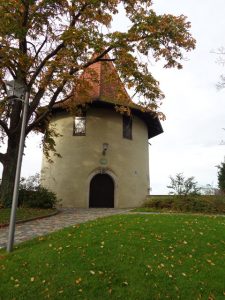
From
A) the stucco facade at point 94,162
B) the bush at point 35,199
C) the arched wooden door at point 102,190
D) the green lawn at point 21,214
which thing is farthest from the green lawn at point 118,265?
the arched wooden door at point 102,190

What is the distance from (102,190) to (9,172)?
22.3ft

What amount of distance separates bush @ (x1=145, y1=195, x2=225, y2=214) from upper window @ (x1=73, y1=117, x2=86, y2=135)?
24.3ft

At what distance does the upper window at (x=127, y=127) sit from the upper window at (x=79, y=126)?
9.06ft

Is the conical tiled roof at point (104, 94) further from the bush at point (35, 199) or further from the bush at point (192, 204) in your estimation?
the bush at point (35, 199)

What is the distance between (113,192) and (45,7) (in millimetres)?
11622

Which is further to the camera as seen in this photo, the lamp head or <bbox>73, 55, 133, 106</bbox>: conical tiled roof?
the lamp head

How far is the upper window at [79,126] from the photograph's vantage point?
21.1 metres

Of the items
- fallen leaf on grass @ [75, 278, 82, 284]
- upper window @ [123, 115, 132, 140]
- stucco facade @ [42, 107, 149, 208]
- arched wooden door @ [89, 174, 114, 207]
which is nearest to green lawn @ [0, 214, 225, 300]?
fallen leaf on grass @ [75, 278, 82, 284]

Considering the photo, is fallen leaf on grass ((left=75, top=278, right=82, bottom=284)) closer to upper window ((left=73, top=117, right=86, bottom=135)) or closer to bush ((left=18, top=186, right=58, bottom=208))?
bush ((left=18, top=186, right=58, bottom=208))

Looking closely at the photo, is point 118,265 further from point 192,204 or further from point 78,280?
point 192,204

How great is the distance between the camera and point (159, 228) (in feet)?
30.9

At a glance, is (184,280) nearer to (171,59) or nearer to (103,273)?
(103,273)

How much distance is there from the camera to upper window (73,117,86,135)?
833 inches

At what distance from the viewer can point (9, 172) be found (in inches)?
614
